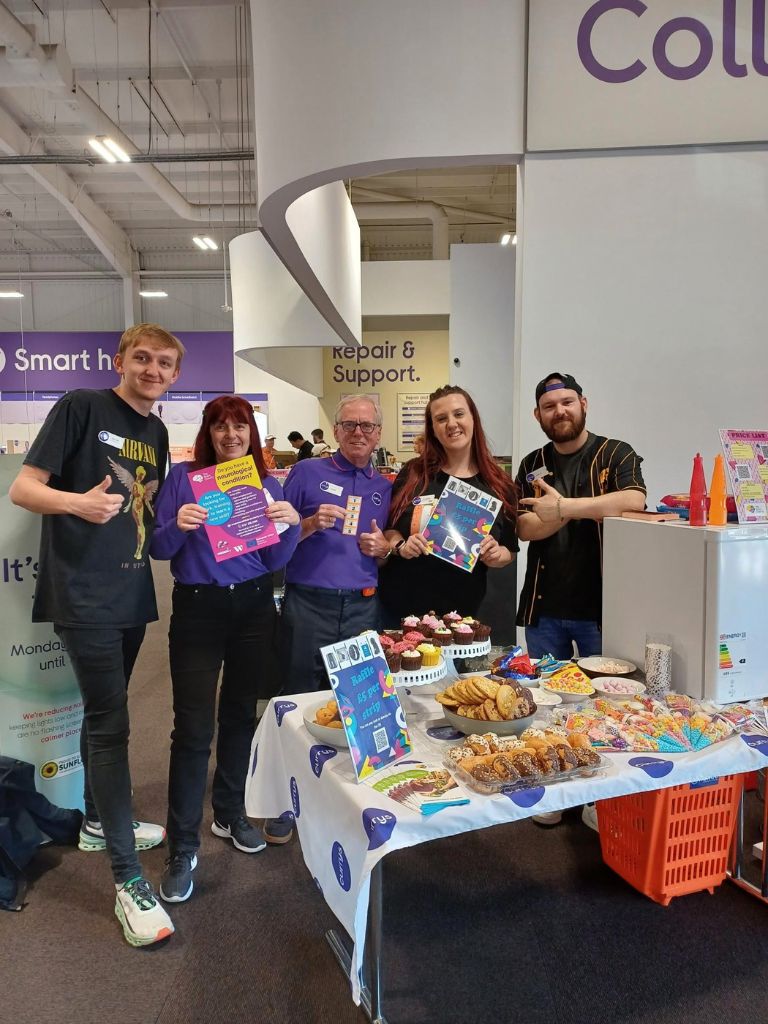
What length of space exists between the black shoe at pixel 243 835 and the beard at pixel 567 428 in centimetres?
188

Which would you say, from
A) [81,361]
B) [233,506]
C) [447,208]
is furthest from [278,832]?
[81,361]

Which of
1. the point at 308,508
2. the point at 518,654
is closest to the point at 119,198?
the point at 308,508

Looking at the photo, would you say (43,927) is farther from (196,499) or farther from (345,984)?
(196,499)

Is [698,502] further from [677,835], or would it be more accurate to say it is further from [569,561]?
[677,835]

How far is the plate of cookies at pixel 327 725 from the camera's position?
1.49 meters

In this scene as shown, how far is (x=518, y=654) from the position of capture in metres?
2.02

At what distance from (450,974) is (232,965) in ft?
2.06

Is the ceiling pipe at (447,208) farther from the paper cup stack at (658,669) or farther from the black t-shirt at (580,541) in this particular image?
the paper cup stack at (658,669)

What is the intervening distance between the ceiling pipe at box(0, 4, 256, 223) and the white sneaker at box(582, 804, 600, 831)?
784cm

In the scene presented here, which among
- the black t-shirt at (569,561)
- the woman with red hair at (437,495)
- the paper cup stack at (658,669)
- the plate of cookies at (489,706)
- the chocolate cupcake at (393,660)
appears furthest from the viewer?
the black t-shirt at (569,561)

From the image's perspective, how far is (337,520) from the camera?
2322 mm

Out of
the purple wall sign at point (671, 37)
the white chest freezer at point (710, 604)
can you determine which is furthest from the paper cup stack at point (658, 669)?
the purple wall sign at point (671, 37)

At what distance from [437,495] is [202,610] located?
881mm

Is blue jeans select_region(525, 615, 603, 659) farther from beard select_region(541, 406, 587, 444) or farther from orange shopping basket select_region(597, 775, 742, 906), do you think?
beard select_region(541, 406, 587, 444)
